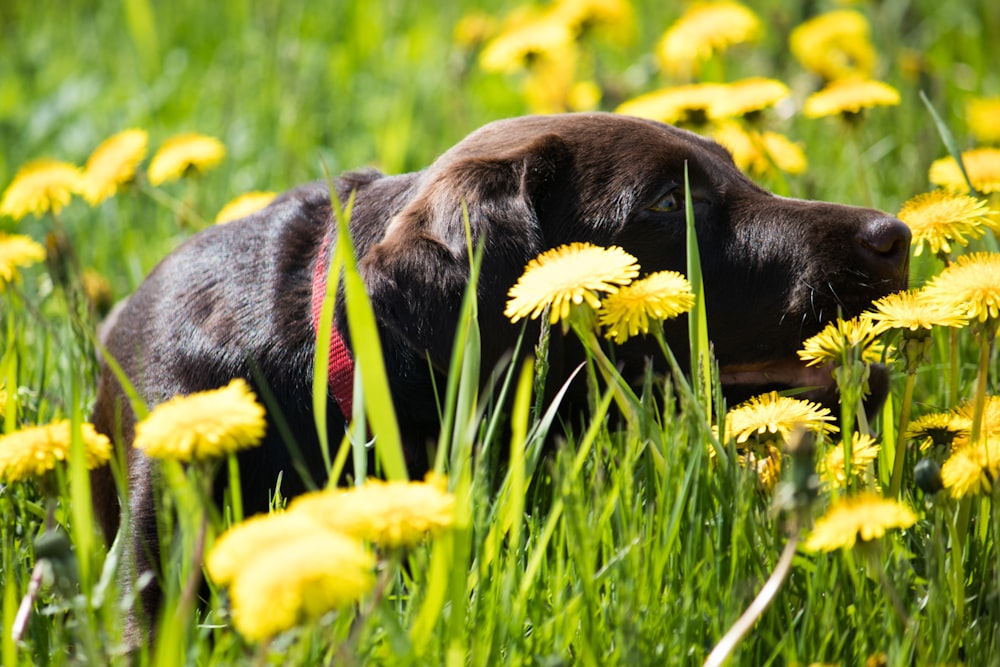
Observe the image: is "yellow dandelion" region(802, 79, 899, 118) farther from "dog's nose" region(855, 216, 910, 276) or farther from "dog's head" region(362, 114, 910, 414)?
"dog's nose" region(855, 216, 910, 276)

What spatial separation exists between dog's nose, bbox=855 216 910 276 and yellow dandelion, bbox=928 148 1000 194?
→ 241mm

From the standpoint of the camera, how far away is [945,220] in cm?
232

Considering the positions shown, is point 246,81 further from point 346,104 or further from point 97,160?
point 97,160

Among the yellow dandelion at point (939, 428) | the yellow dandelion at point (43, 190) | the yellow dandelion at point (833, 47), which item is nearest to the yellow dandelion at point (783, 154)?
the yellow dandelion at point (833, 47)

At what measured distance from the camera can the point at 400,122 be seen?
5023 mm

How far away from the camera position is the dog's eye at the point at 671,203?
275 centimetres

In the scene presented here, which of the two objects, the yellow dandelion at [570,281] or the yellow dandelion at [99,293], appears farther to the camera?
the yellow dandelion at [99,293]

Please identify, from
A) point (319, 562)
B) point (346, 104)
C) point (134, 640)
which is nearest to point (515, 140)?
point (134, 640)

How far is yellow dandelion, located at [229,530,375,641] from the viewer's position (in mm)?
1122

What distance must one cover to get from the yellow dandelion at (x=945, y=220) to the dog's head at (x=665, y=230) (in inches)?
6.4

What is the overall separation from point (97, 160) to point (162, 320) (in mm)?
895

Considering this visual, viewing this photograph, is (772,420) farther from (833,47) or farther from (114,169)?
(833,47)

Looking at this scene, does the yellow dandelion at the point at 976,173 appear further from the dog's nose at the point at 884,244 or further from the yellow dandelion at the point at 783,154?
the yellow dandelion at the point at 783,154

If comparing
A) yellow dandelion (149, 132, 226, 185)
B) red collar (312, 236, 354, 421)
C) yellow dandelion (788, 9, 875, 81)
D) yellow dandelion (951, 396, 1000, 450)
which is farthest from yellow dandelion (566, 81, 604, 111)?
yellow dandelion (951, 396, 1000, 450)
